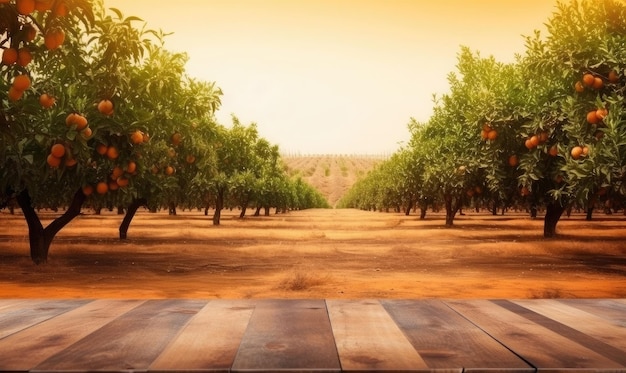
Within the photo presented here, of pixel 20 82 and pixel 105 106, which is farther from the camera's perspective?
pixel 105 106

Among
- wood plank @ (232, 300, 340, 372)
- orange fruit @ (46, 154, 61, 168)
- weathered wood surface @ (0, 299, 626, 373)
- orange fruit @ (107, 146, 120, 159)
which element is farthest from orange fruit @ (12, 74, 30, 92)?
orange fruit @ (107, 146, 120, 159)

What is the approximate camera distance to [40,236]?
17.5 m

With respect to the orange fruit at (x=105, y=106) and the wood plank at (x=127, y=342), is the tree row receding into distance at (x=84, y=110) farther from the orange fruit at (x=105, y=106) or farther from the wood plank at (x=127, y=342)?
the wood plank at (x=127, y=342)

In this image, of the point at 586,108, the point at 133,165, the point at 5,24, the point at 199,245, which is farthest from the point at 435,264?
the point at 5,24

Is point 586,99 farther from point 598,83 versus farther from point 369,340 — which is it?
point 369,340

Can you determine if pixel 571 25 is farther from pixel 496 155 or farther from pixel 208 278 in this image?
pixel 208 278

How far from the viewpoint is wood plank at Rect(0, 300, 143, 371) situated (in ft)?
7.71

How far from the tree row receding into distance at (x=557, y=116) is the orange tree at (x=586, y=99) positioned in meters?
0.03

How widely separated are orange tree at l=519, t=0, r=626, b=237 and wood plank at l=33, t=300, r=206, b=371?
14.1 m

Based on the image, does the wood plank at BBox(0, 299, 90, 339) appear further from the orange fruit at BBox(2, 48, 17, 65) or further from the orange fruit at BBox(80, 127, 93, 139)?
the orange fruit at BBox(80, 127, 93, 139)

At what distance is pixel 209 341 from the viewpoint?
8.78 ft

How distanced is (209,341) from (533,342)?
152 cm

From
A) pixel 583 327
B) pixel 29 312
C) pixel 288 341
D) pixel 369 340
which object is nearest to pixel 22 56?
pixel 29 312

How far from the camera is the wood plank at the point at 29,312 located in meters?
3.01
